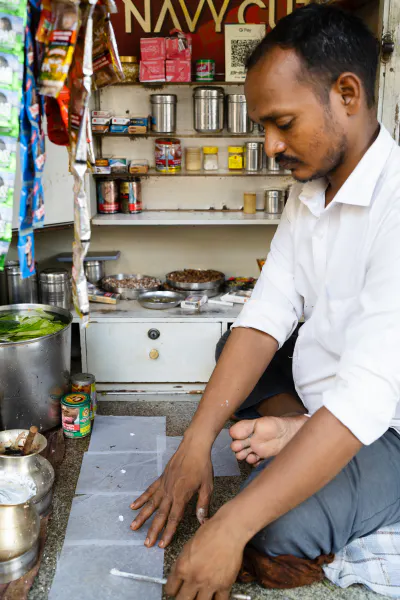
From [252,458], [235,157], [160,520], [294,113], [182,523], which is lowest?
[182,523]

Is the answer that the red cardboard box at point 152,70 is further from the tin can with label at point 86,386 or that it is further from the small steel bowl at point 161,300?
the tin can with label at point 86,386

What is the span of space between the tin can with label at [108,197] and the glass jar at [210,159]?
464 mm

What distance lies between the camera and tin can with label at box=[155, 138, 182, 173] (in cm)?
287

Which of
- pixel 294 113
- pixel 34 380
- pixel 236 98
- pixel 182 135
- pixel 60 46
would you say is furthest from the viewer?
pixel 182 135

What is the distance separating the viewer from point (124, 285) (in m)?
2.92

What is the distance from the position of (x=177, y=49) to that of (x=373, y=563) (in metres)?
2.23

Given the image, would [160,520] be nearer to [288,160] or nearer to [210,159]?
[288,160]

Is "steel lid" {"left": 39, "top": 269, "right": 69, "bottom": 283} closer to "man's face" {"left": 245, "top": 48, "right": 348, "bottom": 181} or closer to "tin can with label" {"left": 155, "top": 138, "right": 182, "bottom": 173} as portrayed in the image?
"tin can with label" {"left": 155, "top": 138, "right": 182, "bottom": 173}

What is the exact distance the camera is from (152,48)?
2.71 m

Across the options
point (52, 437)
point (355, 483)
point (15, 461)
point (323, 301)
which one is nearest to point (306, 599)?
point (355, 483)

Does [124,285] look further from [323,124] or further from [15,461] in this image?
Result: [323,124]

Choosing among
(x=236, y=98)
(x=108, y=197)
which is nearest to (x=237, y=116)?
(x=236, y=98)

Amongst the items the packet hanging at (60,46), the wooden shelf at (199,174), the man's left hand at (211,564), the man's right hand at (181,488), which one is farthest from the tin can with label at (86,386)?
the packet hanging at (60,46)

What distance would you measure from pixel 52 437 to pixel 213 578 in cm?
113
